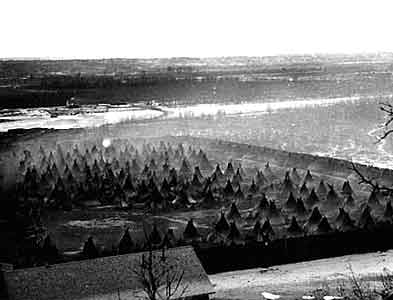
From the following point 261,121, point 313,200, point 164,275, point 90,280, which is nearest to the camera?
point 90,280

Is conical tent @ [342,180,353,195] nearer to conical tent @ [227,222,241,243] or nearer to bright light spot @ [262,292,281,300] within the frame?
conical tent @ [227,222,241,243]

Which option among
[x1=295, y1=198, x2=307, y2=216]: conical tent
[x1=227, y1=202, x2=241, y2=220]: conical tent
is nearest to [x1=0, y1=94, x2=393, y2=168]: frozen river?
[x1=295, y1=198, x2=307, y2=216]: conical tent

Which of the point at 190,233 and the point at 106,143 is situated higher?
the point at 190,233

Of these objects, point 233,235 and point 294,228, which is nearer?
point 233,235

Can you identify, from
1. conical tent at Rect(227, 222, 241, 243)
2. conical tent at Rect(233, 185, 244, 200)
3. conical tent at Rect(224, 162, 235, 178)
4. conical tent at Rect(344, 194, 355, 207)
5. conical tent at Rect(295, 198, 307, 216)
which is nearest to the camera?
conical tent at Rect(227, 222, 241, 243)

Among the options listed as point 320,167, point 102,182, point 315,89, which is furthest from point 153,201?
point 315,89

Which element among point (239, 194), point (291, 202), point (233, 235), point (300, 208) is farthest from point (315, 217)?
point (239, 194)

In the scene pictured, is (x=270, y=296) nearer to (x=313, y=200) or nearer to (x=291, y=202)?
(x=291, y=202)
